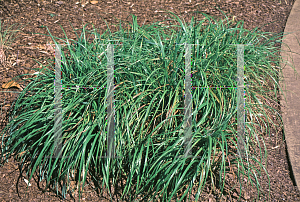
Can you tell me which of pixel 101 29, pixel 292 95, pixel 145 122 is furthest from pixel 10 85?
pixel 292 95

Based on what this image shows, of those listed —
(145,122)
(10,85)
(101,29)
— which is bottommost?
(145,122)

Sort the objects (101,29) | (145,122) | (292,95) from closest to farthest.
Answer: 1. (145,122)
2. (292,95)
3. (101,29)

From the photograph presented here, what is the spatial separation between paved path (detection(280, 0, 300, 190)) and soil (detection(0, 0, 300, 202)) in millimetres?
69

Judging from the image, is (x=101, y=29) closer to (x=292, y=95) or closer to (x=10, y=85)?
(x=10, y=85)

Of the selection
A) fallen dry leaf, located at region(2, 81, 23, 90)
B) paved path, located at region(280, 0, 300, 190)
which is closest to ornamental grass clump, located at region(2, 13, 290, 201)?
paved path, located at region(280, 0, 300, 190)

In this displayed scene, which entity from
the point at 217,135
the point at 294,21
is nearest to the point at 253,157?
the point at 217,135

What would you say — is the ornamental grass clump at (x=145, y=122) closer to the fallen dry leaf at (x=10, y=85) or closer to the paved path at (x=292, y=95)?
the paved path at (x=292, y=95)

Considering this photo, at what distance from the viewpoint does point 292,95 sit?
3537 millimetres

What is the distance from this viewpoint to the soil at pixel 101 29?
2.77m

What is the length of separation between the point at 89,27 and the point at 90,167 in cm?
233

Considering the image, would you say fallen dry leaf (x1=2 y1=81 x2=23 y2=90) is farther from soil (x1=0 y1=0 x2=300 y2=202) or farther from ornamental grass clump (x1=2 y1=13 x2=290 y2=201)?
ornamental grass clump (x1=2 y1=13 x2=290 y2=201)

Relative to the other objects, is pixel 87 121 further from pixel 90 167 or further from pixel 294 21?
pixel 294 21

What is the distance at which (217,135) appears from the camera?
8.34 ft

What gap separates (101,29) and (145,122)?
2.06 meters
